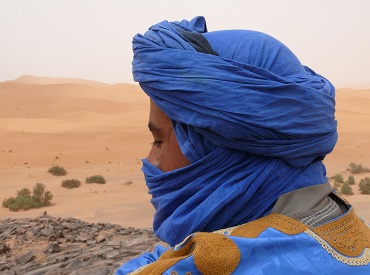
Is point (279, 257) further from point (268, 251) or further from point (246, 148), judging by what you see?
point (246, 148)

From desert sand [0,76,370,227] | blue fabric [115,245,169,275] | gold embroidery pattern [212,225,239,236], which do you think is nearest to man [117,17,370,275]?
gold embroidery pattern [212,225,239,236]

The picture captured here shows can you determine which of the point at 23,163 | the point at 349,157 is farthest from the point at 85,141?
the point at 349,157

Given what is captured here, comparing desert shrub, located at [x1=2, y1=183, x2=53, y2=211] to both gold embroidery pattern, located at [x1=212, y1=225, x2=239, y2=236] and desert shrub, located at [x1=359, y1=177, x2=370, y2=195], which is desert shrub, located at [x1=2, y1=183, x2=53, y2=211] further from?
gold embroidery pattern, located at [x1=212, y1=225, x2=239, y2=236]

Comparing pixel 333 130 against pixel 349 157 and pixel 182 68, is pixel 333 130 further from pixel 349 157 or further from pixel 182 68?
pixel 349 157

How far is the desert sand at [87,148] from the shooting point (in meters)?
13.4

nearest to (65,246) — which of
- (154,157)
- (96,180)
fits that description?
(154,157)

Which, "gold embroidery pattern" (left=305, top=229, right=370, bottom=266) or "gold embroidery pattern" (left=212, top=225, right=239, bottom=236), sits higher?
"gold embroidery pattern" (left=212, top=225, right=239, bottom=236)

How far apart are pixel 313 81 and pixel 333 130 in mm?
197

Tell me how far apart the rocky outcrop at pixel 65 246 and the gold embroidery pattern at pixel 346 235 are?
3569 millimetres

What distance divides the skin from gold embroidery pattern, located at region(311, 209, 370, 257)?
19.9 inches

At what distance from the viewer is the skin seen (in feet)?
5.76

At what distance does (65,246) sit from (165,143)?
5.54 metres

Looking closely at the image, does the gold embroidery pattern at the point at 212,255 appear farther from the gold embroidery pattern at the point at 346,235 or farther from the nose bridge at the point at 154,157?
the nose bridge at the point at 154,157

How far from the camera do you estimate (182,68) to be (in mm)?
1620
